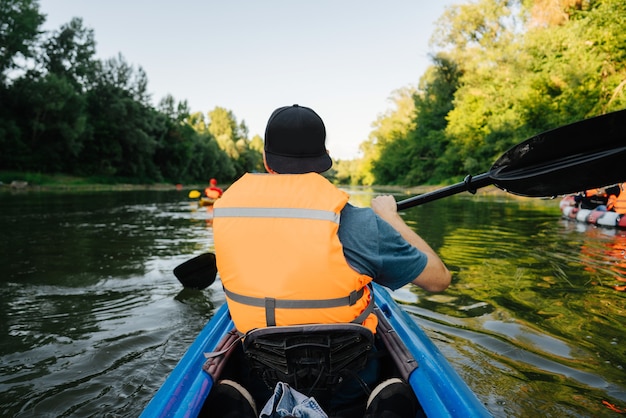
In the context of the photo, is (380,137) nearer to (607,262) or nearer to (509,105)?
(509,105)

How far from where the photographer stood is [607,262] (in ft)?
21.0

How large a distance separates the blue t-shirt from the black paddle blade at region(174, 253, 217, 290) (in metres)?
3.41

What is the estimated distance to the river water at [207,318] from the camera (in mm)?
2867

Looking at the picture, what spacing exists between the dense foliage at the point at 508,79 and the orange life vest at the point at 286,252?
70.6ft

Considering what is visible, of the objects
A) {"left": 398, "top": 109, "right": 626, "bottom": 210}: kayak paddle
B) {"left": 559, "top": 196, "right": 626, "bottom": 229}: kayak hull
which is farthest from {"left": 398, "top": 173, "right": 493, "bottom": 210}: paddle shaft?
{"left": 559, "top": 196, "right": 626, "bottom": 229}: kayak hull

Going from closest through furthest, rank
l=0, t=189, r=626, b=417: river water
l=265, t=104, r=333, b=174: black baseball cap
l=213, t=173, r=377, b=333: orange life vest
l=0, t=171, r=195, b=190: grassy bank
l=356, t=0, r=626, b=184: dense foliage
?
l=213, t=173, r=377, b=333: orange life vest, l=265, t=104, r=333, b=174: black baseball cap, l=0, t=189, r=626, b=417: river water, l=356, t=0, r=626, b=184: dense foliage, l=0, t=171, r=195, b=190: grassy bank

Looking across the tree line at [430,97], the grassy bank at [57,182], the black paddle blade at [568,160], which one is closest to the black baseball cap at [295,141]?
the black paddle blade at [568,160]

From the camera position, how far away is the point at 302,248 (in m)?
1.63

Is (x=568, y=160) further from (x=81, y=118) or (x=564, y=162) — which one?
(x=81, y=118)

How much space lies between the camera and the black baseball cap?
1787 millimetres

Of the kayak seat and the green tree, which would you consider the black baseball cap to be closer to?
the kayak seat

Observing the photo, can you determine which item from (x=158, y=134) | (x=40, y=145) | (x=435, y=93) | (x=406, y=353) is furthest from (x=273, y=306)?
(x=158, y=134)

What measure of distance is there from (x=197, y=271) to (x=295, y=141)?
3.46 metres

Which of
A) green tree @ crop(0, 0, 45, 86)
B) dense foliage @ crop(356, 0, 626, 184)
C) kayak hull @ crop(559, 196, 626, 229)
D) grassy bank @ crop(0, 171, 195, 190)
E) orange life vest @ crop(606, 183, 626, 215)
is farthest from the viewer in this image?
green tree @ crop(0, 0, 45, 86)
